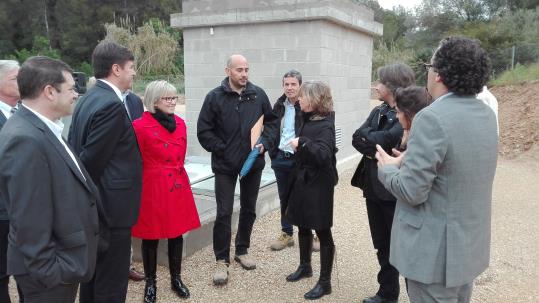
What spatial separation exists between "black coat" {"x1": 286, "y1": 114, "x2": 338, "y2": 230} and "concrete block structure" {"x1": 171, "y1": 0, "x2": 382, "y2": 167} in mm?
3632

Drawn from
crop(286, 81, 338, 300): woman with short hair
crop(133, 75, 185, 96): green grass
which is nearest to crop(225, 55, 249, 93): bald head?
crop(286, 81, 338, 300): woman with short hair

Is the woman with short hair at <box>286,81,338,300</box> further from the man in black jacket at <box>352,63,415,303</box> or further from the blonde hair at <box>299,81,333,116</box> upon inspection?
the man in black jacket at <box>352,63,415,303</box>

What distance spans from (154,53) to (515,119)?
22.9m

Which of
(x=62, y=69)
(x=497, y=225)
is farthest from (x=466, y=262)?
(x=497, y=225)

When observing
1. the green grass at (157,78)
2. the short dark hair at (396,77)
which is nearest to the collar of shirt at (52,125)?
the short dark hair at (396,77)

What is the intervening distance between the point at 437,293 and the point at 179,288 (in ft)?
7.42

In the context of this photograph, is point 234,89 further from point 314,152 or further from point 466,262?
point 466,262

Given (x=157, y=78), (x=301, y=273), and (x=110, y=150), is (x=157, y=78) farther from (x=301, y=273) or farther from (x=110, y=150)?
(x=110, y=150)

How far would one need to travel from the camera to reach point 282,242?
187 inches

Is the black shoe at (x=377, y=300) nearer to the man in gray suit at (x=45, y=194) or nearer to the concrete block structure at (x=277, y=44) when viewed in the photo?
the man in gray suit at (x=45, y=194)

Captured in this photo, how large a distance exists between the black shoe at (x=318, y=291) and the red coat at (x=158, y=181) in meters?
1.20

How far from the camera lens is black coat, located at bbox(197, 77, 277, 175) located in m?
4.02

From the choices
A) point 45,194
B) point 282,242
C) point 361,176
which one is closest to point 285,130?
point 361,176

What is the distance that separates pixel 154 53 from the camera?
2908cm
